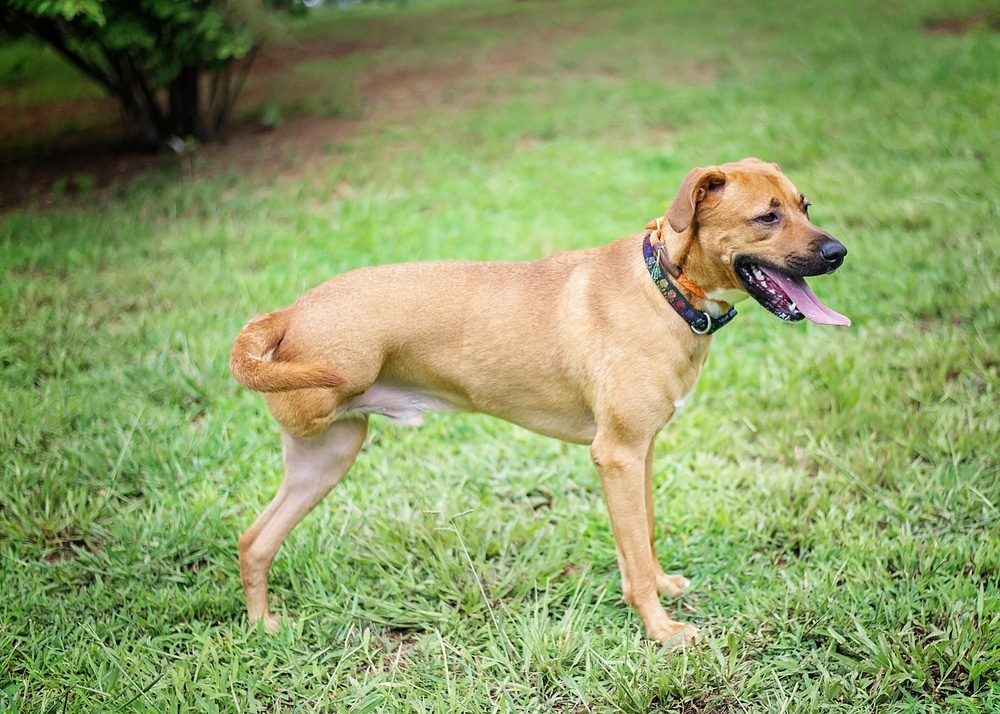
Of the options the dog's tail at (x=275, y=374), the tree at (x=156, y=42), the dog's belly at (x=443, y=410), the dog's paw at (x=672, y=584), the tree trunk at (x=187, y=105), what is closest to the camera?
the dog's tail at (x=275, y=374)

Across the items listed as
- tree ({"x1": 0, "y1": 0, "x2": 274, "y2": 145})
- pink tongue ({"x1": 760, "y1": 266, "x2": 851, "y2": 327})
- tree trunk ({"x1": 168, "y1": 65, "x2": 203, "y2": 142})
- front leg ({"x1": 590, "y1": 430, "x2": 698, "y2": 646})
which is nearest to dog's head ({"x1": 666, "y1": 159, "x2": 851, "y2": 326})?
pink tongue ({"x1": 760, "y1": 266, "x2": 851, "y2": 327})

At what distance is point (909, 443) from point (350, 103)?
26.9 ft

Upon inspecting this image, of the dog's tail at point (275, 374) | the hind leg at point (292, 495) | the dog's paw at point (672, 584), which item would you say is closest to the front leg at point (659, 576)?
the dog's paw at point (672, 584)

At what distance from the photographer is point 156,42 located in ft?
26.8

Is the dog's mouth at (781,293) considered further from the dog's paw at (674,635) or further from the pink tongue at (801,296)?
the dog's paw at (674,635)

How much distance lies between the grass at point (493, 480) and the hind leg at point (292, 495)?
0.72ft

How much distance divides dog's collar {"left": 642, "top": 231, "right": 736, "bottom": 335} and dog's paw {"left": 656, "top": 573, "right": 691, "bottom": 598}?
3.88 ft

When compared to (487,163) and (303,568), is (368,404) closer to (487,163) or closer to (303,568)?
(303,568)

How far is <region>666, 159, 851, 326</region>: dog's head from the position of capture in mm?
Result: 3223

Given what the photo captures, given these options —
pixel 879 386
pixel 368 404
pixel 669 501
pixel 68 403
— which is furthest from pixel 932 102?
pixel 68 403

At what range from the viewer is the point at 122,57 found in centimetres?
873

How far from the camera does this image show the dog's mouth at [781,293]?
326 centimetres

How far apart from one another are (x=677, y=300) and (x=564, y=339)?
1.57 feet

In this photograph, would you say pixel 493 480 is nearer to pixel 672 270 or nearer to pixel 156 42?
pixel 672 270
